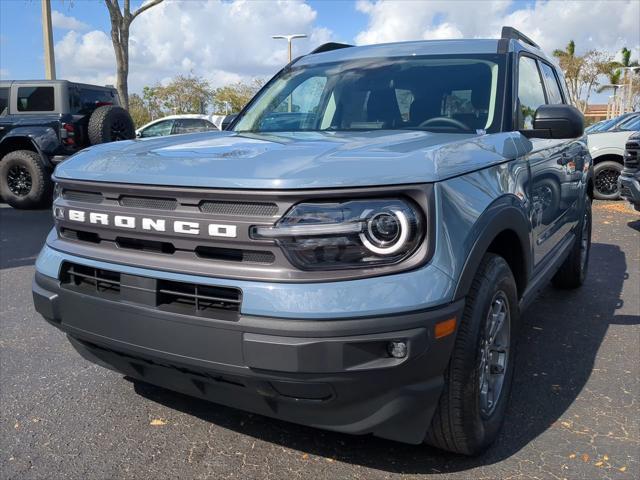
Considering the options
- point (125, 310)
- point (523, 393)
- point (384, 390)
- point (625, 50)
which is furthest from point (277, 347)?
point (625, 50)

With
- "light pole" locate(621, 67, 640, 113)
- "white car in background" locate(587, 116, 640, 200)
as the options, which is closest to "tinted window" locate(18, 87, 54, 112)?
"white car in background" locate(587, 116, 640, 200)

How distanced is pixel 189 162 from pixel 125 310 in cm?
59

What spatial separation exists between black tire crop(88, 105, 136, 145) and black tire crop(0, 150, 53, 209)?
3.07 feet

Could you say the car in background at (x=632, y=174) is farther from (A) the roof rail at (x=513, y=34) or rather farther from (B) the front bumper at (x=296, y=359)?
(B) the front bumper at (x=296, y=359)

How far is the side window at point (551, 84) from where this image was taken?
13.8ft

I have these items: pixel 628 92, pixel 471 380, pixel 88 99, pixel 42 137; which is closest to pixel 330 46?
pixel 471 380

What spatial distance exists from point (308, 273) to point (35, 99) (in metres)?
9.27

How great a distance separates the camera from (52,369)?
135 inches

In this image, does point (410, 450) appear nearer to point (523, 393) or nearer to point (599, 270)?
point (523, 393)

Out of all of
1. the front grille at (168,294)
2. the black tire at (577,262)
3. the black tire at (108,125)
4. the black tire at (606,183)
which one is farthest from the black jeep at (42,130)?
the black tire at (606,183)

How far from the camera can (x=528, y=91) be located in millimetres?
3529

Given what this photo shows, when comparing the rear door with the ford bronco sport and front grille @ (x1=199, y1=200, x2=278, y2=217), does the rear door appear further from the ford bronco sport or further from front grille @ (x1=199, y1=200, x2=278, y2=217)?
front grille @ (x1=199, y1=200, x2=278, y2=217)

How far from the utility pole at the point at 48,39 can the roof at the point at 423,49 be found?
42.2 ft

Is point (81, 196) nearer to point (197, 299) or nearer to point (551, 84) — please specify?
point (197, 299)
